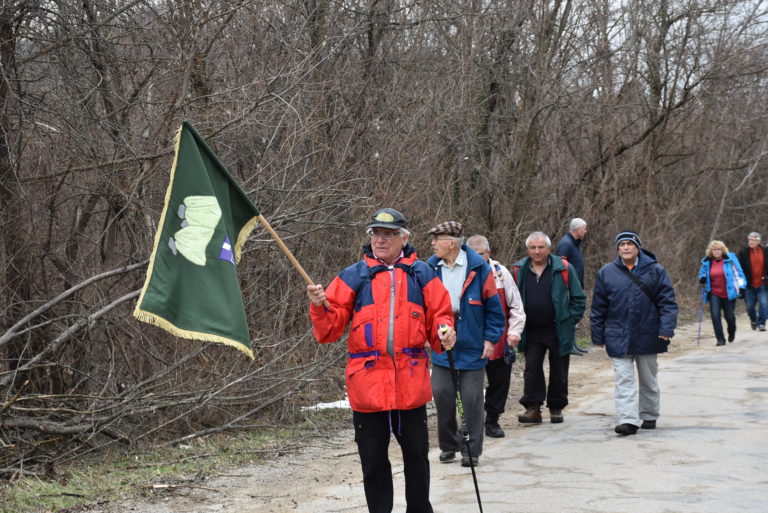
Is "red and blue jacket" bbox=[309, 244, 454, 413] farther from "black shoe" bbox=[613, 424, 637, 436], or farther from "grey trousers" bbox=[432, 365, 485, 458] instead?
"black shoe" bbox=[613, 424, 637, 436]

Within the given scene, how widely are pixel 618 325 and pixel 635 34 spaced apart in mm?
13083

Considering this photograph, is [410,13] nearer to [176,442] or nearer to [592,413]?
[592,413]

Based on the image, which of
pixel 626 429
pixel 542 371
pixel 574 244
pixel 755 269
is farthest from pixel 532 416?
pixel 755 269

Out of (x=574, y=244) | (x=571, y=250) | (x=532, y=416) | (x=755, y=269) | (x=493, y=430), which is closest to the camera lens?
(x=493, y=430)

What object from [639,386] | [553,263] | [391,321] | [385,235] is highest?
[385,235]

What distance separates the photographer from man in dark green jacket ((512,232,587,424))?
32.2ft

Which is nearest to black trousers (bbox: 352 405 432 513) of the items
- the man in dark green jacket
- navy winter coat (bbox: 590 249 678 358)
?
navy winter coat (bbox: 590 249 678 358)

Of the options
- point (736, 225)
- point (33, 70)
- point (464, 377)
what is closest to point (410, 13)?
point (33, 70)

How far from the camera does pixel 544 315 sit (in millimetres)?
9805

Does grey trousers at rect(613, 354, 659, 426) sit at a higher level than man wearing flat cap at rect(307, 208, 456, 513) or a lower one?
lower

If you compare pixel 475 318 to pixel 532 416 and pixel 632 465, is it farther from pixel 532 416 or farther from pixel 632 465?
pixel 532 416

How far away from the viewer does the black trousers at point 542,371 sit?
988 centimetres

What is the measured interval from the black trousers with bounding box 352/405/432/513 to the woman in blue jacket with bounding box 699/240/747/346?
12972 mm

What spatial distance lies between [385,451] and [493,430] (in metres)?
3.92
